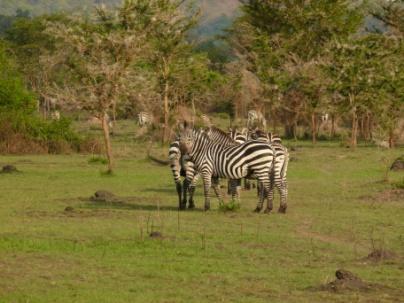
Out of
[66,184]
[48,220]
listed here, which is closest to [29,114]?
[66,184]

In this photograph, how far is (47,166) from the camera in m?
28.6

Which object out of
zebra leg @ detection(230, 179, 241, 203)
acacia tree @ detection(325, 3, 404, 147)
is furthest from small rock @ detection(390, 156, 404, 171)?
acacia tree @ detection(325, 3, 404, 147)

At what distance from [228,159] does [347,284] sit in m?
7.60

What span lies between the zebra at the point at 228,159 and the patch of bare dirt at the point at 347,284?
7042 millimetres

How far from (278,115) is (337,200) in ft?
89.0

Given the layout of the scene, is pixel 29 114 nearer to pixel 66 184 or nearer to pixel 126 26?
pixel 126 26

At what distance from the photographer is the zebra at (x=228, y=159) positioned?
17.5m

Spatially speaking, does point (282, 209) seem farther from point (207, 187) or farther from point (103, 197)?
point (103, 197)

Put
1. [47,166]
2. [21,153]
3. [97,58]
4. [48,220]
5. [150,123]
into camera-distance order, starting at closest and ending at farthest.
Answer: [48,220] < [97,58] < [47,166] < [21,153] < [150,123]

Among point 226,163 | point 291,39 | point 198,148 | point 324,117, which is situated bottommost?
point 226,163

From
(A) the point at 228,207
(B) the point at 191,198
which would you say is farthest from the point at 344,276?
(B) the point at 191,198

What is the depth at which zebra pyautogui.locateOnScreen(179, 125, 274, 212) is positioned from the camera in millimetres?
17547

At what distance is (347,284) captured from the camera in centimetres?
1034

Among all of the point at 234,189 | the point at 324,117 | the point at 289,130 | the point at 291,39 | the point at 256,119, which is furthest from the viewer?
the point at 324,117
